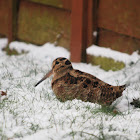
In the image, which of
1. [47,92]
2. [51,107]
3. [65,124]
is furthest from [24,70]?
[65,124]

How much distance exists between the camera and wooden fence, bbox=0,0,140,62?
4918mm

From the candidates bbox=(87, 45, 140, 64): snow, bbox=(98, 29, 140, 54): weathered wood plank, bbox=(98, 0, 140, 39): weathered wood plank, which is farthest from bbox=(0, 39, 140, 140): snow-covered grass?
bbox=(98, 0, 140, 39): weathered wood plank

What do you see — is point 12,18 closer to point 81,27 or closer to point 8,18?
point 8,18

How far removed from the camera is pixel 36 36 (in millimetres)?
6504

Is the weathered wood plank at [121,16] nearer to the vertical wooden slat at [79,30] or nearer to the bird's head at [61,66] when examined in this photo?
the vertical wooden slat at [79,30]

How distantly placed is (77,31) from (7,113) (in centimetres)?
241

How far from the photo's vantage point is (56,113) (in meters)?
3.36

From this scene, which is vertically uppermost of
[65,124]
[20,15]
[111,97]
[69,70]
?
[20,15]

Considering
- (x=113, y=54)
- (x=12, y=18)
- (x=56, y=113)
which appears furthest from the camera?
(x=12, y=18)

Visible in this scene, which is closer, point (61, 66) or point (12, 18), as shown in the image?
point (61, 66)

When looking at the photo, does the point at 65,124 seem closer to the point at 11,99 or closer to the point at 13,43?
the point at 11,99

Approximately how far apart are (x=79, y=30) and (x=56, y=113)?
2257 mm

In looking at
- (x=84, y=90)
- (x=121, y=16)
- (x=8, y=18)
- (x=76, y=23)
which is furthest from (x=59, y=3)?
(x=84, y=90)

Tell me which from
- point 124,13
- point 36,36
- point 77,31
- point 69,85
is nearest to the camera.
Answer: point 69,85
